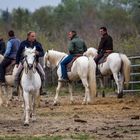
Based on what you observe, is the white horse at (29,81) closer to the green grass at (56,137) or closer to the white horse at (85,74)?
the green grass at (56,137)

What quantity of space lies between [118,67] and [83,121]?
8324mm

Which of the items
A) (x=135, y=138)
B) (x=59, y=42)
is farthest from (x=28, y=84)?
(x=59, y=42)

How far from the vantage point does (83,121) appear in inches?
611

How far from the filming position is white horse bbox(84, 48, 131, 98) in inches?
917

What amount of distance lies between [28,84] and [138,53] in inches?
618

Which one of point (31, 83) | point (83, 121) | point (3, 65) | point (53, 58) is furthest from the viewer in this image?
point (53, 58)

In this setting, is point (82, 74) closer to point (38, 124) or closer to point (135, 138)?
point (38, 124)

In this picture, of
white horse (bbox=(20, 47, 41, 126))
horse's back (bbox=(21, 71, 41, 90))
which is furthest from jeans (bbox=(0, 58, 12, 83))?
horse's back (bbox=(21, 71, 41, 90))

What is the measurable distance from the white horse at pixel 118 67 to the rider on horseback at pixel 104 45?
8.8 inches

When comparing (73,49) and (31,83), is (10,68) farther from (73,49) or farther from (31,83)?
(31,83)

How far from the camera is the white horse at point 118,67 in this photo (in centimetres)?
2328

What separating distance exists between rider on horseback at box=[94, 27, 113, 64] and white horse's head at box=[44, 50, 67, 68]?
153 centimetres

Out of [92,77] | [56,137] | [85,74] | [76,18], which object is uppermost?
[76,18]

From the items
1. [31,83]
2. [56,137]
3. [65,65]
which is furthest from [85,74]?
[56,137]
